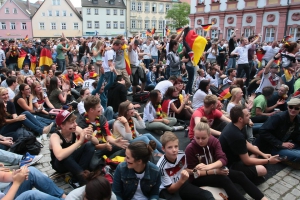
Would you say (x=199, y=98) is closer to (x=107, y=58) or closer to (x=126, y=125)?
(x=126, y=125)

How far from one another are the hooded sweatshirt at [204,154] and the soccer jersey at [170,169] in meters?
0.11

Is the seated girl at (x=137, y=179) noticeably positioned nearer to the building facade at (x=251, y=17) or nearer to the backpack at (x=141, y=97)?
the backpack at (x=141, y=97)

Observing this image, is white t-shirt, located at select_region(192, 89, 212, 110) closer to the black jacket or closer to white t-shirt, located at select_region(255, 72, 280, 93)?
the black jacket

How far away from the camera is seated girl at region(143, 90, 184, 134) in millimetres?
5758

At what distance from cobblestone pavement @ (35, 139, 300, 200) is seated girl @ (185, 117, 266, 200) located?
0.36m

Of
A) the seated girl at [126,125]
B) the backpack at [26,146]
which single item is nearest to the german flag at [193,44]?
the seated girl at [126,125]

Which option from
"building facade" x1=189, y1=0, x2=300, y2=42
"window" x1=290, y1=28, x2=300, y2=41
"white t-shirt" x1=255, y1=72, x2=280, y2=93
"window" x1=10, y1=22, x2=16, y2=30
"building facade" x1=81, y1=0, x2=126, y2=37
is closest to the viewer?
"white t-shirt" x1=255, y1=72, x2=280, y2=93

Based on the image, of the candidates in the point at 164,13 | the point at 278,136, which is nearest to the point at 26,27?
Answer: the point at 164,13

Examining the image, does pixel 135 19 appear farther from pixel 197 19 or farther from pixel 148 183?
pixel 148 183

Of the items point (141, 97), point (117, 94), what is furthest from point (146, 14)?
point (117, 94)

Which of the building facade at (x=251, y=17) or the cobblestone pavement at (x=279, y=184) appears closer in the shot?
the cobblestone pavement at (x=279, y=184)

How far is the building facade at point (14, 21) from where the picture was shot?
51.6 meters

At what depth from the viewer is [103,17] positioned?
54500mm

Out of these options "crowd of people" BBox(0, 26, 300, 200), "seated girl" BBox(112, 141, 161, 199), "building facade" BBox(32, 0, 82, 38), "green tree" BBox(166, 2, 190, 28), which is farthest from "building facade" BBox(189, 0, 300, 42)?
"building facade" BBox(32, 0, 82, 38)
